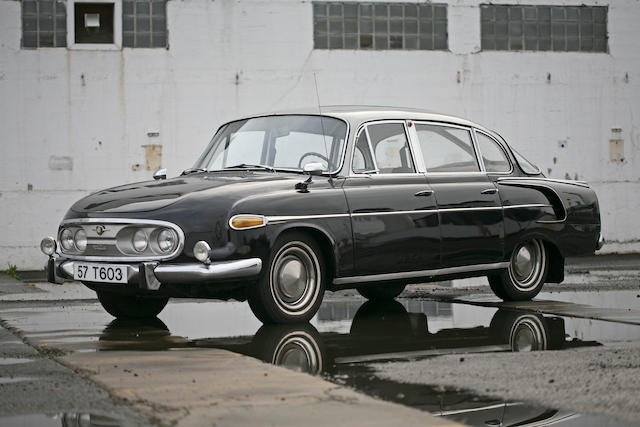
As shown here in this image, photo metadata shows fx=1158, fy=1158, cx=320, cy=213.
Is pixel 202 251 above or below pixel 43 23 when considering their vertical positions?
below

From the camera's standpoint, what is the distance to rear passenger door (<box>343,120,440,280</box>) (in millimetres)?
9242

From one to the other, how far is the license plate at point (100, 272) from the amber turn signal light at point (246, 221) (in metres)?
0.87

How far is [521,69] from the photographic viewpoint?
70.9 feet

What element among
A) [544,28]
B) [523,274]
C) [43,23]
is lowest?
[523,274]

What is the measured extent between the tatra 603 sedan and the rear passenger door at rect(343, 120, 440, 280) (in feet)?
0.04

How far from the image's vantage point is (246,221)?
8.42 metres

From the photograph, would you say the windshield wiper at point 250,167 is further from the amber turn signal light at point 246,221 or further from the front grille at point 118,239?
the front grille at point 118,239

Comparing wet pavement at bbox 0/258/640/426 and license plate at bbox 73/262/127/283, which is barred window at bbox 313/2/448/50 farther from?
license plate at bbox 73/262/127/283

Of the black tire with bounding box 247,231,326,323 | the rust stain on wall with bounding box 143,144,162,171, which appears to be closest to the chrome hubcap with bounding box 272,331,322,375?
the black tire with bounding box 247,231,326,323

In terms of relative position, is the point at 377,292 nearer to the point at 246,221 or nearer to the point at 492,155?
the point at 492,155

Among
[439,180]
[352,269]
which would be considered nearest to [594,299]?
[439,180]

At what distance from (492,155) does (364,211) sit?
2207mm

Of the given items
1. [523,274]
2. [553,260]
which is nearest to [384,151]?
[523,274]

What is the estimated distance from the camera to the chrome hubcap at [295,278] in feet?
28.6
